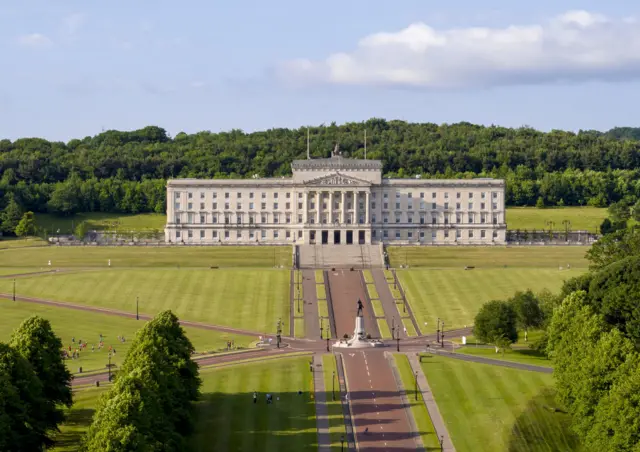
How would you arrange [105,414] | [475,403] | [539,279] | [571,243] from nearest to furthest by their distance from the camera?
[105,414], [475,403], [539,279], [571,243]

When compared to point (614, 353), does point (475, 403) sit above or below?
below

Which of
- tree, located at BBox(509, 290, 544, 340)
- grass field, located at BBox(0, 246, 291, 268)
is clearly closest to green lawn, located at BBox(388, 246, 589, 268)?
grass field, located at BBox(0, 246, 291, 268)

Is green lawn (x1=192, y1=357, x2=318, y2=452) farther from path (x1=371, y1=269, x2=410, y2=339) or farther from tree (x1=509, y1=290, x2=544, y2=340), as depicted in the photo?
tree (x1=509, y1=290, x2=544, y2=340)

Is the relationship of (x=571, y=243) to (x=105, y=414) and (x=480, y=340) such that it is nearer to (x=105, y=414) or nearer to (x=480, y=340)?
(x=480, y=340)

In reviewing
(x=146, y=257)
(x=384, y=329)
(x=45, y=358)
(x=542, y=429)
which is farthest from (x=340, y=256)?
(x=45, y=358)

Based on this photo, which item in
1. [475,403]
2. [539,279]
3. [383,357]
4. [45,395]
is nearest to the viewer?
[45,395]

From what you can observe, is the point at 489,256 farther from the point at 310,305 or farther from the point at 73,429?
the point at 73,429

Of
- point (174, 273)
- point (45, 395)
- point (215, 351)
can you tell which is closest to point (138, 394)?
point (45, 395)

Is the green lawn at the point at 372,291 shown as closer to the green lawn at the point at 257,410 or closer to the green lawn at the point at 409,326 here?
the green lawn at the point at 409,326
